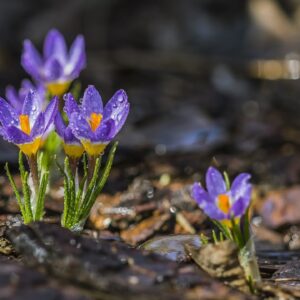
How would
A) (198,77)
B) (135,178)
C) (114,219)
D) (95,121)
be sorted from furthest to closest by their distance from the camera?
(198,77) < (135,178) < (114,219) < (95,121)

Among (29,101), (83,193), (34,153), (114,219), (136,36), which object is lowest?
(114,219)

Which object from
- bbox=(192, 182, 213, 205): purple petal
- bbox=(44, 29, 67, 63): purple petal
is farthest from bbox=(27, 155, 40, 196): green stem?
bbox=(44, 29, 67, 63): purple petal

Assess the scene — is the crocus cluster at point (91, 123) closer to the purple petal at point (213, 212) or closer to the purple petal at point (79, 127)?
the purple petal at point (79, 127)

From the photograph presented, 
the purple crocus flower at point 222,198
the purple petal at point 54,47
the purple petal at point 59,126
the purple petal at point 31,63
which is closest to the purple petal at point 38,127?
the purple petal at point 59,126

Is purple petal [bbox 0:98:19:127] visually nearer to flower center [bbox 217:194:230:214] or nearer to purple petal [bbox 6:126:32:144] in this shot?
purple petal [bbox 6:126:32:144]

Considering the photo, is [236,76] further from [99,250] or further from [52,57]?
[99,250]

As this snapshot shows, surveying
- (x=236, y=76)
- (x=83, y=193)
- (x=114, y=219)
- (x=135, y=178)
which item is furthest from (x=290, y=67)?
(x=83, y=193)
